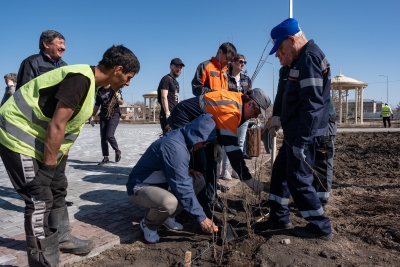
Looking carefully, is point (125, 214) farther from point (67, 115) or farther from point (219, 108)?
point (67, 115)

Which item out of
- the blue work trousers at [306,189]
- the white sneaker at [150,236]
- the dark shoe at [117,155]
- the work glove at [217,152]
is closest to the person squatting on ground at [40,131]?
the white sneaker at [150,236]

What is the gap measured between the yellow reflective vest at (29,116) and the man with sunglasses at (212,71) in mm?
2636

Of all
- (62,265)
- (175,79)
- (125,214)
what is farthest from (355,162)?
(62,265)

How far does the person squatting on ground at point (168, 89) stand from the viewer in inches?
218

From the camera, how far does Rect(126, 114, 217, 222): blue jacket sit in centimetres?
283

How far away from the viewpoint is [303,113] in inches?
115

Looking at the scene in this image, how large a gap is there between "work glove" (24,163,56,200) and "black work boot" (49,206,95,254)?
23.7 inches

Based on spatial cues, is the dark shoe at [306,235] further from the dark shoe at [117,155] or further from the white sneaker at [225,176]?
the dark shoe at [117,155]

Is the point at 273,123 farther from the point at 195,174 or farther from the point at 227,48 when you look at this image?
the point at 227,48

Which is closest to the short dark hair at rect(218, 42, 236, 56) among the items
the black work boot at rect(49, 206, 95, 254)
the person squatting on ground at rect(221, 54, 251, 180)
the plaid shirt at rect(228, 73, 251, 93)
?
the person squatting on ground at rect(221, 54, 251, 180)

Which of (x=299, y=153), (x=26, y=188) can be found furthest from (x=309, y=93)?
(x=26, y=188)

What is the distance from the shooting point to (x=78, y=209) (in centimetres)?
396

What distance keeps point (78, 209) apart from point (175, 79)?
2699 mm

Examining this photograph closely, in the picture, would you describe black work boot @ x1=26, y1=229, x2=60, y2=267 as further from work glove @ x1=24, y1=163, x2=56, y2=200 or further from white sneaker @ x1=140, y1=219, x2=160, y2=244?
white sneaker @ x1=140, y1=219, x2=160, y2=244
